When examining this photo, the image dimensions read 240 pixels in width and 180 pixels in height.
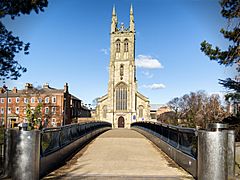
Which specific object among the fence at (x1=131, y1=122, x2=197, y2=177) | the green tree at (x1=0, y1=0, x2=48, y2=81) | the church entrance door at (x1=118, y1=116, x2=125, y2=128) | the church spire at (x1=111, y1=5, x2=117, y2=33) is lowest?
the church entrance door at (x1=118, y1=116, x2=125, y2=128)

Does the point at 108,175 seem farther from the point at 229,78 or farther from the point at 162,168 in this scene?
the point at 229,78

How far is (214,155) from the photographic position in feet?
20.4

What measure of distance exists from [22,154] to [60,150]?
3.08m

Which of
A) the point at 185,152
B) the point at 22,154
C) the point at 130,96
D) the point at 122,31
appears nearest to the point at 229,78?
the point at 185,152

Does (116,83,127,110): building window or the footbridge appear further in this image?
(116,83,127,110): building window

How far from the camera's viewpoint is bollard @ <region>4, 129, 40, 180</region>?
6.29 metres

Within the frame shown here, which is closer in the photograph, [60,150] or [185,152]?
[185,152]

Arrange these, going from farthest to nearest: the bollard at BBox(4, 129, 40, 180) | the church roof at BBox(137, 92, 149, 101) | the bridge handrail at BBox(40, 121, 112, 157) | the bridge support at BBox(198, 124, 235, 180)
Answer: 1. the church roof at BBox(137, 92, 149, 101)
2. the bridge handrail at BBox(40, 121, 112, 157)
3. the bollard at BBox(4, 129, 40, 180)
4. the bridge support at BBox(198, 124, 235, 180)

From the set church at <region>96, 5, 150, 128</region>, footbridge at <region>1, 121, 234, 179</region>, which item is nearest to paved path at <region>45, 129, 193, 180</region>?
footbridge at <region>1, 121, 234, 179</region>

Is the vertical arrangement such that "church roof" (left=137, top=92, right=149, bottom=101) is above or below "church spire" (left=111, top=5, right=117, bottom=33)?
below

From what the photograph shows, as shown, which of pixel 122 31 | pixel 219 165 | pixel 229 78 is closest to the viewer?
pixel 219 165

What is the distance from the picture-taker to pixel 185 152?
8461 millimetres

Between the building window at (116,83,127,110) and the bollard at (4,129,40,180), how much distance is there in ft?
242

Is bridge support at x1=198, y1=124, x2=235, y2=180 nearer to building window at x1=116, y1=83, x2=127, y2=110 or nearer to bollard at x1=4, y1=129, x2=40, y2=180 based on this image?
bollard at x1=4, y1=129, x2=40, y2=180
